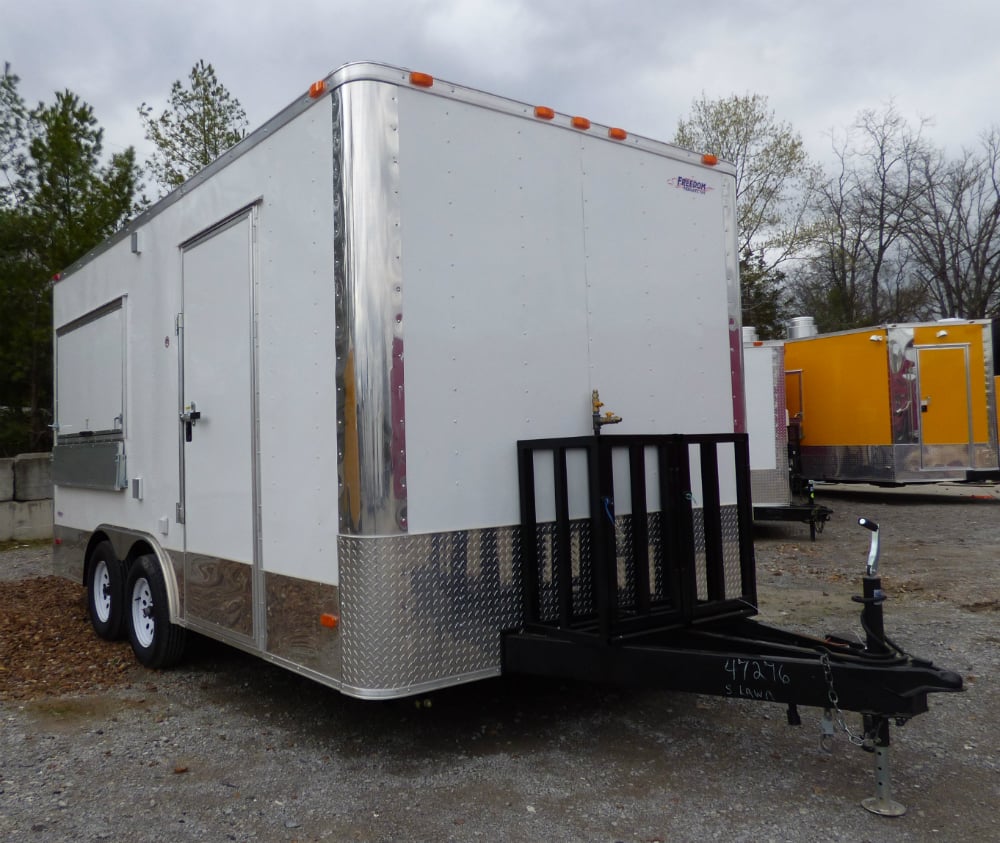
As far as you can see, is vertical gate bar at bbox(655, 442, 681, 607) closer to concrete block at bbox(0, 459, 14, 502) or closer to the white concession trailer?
the white concession trailer

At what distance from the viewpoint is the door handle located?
4.72m

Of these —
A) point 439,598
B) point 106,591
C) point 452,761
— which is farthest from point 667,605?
point 106,591

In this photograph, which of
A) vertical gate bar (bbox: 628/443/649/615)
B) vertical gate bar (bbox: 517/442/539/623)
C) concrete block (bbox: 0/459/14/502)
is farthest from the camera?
concrete block (bbox: 0/459/14/502)

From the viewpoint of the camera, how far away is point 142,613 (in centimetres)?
545

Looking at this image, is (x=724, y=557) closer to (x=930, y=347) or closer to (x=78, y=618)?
(x=78, y=618)

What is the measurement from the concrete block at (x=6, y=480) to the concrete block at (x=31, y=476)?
0.15 ft

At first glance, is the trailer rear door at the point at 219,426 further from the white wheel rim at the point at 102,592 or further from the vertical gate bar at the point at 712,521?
the vertical gate bar at the point at 712,521

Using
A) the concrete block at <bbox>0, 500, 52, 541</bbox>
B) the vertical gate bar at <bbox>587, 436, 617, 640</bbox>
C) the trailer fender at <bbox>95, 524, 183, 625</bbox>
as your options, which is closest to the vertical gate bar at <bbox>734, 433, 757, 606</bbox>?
the vertical gate bar at <bbox>587, 436, 617, 640</bbox>

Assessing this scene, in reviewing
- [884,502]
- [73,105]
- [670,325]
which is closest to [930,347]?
[884,502]

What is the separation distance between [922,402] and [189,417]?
9.82 metres

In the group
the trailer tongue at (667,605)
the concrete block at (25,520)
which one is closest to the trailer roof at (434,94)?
the trailer tongue at (667,605)

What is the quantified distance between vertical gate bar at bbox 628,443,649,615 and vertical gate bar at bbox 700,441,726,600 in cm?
37

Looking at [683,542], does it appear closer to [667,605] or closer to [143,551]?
[667,605]

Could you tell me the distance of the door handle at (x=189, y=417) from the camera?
472cm
